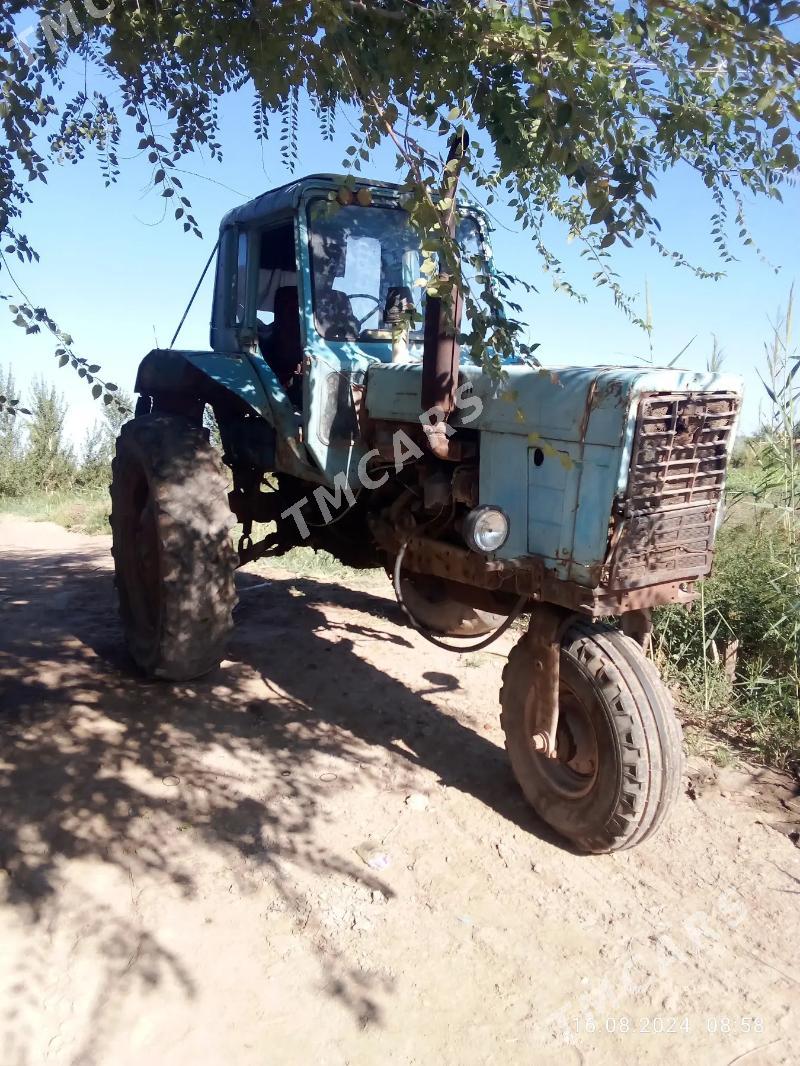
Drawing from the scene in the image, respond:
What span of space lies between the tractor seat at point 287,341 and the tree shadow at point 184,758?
5.02 feet

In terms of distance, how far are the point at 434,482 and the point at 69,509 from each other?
7608 mm

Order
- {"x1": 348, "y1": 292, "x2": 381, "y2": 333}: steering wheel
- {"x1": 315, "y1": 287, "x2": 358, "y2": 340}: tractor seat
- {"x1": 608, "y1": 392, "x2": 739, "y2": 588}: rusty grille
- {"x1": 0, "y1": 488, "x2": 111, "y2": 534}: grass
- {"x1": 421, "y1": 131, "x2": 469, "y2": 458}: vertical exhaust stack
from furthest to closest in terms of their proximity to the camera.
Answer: {"x1": 0, "y1": 488, "x2": 111, "y2": 534}: grass → {"x1": 348, "y1": 292, "x2": 381, "y2": 333}: steering wheel → {"x1": 315, "y1": 287, "x2": 358, "y2": 340}: tractor seat → {"x1": 421, "y1": 131, "x2": 469, "y2": 458}: vertical exhaust stack → {"x1": 608, "y1": 392, "x2": 739, "y2": 588}: rusty grille

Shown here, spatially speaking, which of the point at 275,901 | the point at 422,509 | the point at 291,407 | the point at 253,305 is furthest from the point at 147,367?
the point at 275,901

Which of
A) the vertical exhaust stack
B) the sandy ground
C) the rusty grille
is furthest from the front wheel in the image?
the vertical exhaust stack

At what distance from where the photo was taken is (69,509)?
968 centimetres

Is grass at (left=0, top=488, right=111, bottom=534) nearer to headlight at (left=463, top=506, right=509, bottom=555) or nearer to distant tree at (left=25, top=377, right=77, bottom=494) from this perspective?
distant tree at (left=25, top=377, right=77, bottom=494)

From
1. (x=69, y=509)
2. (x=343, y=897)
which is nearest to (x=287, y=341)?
(x=343, y=897)

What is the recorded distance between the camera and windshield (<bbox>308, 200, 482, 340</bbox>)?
3.65 meters

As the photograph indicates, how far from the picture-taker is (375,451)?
356 cm

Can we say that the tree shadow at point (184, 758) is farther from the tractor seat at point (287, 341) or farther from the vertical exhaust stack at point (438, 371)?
the tractor seat at point (287, 341)

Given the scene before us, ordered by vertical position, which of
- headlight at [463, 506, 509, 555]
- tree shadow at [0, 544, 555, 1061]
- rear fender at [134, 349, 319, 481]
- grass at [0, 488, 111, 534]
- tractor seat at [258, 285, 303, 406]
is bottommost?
grass at [0, 488, 111, 534]

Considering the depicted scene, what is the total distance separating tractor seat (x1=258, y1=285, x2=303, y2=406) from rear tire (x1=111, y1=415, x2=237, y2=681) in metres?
0.52

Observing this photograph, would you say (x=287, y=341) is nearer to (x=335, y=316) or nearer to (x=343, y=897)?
(x=335, y=316)

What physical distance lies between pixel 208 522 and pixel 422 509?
988 mm
